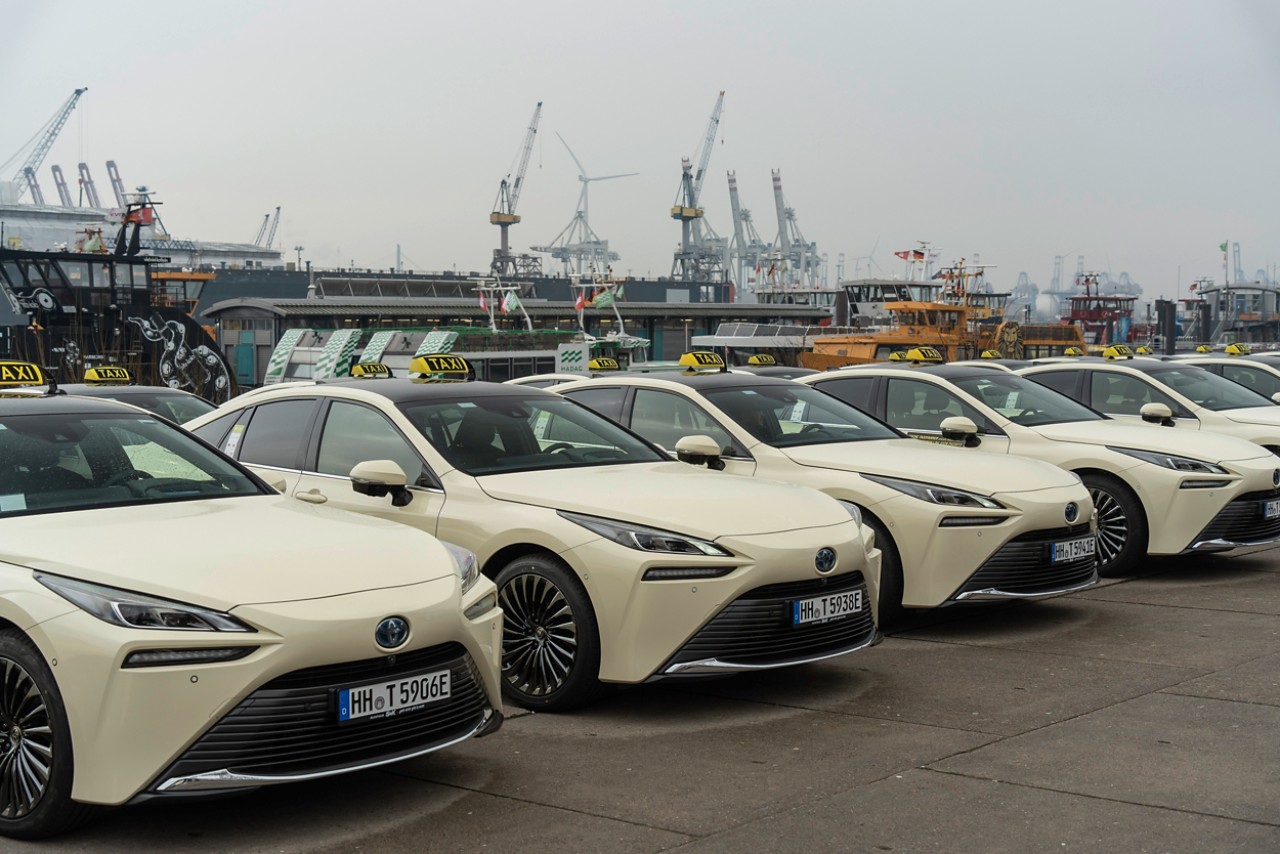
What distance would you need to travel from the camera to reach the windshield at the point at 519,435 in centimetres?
662

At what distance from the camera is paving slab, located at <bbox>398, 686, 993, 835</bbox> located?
4617mm

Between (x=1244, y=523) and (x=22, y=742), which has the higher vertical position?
(x=22, y=742)

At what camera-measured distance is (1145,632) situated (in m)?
7.54

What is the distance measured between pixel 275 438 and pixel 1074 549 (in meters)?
4.47

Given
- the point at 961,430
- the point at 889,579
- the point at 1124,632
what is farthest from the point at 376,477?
the point at 961,430

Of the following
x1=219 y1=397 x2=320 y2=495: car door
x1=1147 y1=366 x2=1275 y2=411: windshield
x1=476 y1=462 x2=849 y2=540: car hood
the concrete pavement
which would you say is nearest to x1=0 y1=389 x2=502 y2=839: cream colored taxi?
the concrete pavement

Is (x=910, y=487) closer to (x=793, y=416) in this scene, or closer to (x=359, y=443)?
(x=793, y=416)

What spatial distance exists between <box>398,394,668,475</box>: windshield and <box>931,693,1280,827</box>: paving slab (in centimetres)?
257

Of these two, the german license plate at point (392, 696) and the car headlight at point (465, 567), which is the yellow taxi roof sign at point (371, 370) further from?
the german license plate at point (392, 696)

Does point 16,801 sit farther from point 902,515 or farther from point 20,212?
point 20,212

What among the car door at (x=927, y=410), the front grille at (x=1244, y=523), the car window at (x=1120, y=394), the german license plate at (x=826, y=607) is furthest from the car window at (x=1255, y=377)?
the german license plate at (x=826, y=607)

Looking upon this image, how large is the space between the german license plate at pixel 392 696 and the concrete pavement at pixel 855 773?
15.3 inches

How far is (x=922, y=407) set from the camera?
33.2 ft

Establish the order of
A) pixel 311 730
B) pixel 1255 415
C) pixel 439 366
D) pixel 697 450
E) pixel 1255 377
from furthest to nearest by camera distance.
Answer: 1. pixel 1255 377
2. pixel 1255 415
3. pixel 439 366
4. pixel 697 450
5. pixel 311 730
